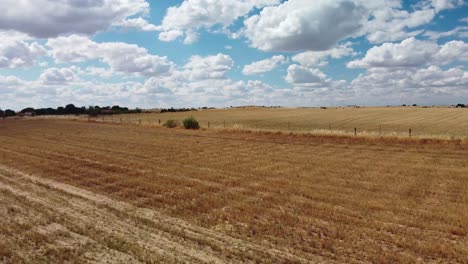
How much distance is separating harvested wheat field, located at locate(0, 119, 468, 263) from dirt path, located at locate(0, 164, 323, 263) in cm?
4

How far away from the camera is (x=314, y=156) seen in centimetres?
2442

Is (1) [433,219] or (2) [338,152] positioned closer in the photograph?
(1) [433,219]

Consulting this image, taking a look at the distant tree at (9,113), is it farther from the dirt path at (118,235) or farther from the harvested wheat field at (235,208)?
the dirt path at (118,235)

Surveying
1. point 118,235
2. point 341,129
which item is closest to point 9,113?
point 341,129

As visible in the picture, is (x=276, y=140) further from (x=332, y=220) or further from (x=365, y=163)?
(x=332, y=220)

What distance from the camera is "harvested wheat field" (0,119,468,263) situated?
29.0 ft

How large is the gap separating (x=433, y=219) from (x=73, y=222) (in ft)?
34.3

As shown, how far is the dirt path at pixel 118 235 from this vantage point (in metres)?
8.50

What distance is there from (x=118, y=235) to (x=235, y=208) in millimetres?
3999

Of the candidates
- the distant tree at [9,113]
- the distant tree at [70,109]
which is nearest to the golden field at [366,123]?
the distant tree at [70,109]

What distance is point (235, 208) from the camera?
12492mm

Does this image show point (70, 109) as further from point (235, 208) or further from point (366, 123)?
point (235, 208)

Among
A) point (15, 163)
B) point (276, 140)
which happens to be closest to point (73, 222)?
point (15, 163)

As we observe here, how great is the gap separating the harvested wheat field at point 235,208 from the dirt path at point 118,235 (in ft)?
0.12
